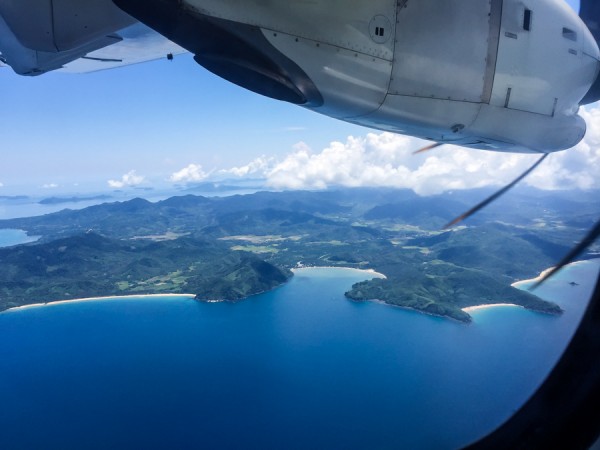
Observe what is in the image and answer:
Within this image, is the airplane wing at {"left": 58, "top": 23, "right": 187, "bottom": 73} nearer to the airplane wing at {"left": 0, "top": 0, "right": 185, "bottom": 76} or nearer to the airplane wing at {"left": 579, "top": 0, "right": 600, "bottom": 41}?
the airplane wing at {"left": 0, "top": 0, "right": 185, "bottom": 76}

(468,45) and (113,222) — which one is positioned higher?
(468,45)

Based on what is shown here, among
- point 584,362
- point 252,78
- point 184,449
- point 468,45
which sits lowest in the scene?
point 184,449

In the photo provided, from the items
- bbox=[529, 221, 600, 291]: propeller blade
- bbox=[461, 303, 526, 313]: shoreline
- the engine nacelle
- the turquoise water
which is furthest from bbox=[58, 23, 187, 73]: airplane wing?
the turquoise water

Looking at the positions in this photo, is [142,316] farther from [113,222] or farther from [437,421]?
[113,222]

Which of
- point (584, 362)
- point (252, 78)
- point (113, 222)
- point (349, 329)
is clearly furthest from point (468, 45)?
point (113, 222)

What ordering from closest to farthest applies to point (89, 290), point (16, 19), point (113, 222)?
point (16, 19)
point (89, 290)
point (113, 222)

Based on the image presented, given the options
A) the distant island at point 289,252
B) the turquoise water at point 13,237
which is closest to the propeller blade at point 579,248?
the distant island at point 289,252

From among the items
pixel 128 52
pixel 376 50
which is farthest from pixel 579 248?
pixel 128 52
